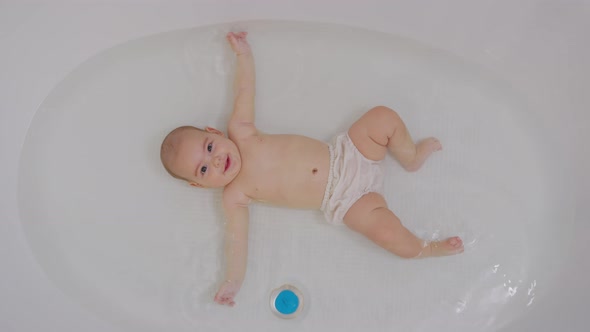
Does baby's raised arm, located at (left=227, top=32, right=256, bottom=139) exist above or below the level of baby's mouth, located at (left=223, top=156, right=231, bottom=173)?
above

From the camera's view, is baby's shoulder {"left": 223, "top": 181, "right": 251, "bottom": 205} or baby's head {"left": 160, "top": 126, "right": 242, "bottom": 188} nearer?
baby's head {"left": 160, "top": 126, "right": 242, "bottom": 188}

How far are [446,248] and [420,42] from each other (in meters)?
0.63

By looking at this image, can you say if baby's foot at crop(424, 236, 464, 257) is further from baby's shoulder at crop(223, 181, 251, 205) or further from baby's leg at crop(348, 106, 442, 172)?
baby's shoulder at crop(223, 181, 251, 205)

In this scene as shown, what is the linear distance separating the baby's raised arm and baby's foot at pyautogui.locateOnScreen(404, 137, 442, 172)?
48cm

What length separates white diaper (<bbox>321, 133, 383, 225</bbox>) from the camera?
4.33ft

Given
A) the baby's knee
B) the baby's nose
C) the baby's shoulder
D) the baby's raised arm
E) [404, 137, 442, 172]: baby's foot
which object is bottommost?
the baby's shoulder

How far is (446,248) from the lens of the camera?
1359mm

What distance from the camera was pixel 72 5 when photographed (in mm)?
1394

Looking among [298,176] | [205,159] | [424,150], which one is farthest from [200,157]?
[424,150]

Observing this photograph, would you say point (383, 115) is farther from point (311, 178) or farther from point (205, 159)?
point (205, 159)

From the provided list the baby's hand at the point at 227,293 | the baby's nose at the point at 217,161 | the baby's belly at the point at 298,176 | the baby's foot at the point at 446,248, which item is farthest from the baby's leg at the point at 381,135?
the baby's hand at the point at 227,293

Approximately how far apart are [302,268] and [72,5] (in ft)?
3.37

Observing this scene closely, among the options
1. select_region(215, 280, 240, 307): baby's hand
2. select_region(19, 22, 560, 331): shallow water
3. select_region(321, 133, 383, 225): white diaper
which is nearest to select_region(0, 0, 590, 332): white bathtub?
select_region(19, 22, 560, 331): shallow water

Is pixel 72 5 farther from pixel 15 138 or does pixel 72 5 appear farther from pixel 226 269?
pixel 226 269
